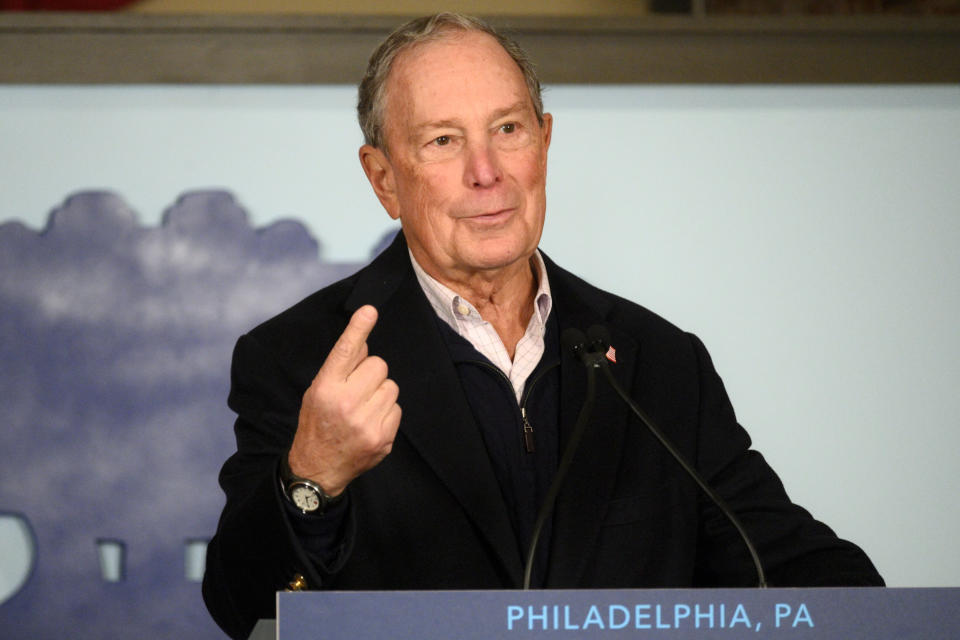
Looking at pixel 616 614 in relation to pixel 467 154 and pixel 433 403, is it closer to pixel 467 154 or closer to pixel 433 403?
pixel 433 403

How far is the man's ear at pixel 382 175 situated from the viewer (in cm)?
197

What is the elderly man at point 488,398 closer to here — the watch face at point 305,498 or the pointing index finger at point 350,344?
the watch face at point 305,498

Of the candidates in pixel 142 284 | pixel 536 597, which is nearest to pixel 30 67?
pixel 142 284

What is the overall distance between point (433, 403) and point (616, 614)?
698 mm

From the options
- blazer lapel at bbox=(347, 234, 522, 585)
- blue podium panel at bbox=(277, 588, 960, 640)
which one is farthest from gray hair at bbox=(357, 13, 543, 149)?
blue podium panel at bbox=(277, 588, 960, 640)

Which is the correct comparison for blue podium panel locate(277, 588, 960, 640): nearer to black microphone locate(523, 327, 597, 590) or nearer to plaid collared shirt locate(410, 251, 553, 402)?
black microphone locate(523, 327, 597, 590)

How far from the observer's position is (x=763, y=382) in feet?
9.64

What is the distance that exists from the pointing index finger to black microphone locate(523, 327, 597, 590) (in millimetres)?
265

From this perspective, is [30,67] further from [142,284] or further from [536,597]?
[536,597]

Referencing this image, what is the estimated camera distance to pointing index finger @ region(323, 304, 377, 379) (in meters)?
1.29

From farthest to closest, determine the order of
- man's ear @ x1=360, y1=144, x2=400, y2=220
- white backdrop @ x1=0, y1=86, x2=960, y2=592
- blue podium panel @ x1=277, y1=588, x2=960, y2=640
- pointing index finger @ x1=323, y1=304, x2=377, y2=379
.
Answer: white backdrop @ x1=0, y1=86, x2=960, y2=592
man's ear @ x1=360, y1=144, x2=400, y2=220
pointing index finger @ x1=323, y1=304, x2=377, y2=379
blue podium panel @ x1=277, y1=588, x2=960, y2=640

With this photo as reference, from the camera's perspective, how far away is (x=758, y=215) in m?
2.97

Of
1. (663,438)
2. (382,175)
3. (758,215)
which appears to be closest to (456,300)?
(382,175)

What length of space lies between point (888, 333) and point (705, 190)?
0.60 metres
